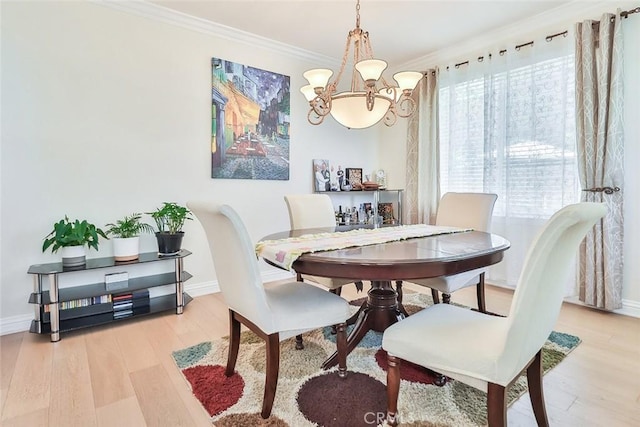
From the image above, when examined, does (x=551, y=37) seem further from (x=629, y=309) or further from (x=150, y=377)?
(x=150, y=377)

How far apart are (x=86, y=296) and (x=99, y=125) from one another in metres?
1.32

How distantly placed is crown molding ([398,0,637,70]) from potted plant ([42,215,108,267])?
381 centimetres

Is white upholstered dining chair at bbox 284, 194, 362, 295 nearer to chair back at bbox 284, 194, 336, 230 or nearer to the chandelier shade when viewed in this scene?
chair back at bbox 284, 194, 336, 230

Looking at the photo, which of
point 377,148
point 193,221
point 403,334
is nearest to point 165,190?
point 193,221

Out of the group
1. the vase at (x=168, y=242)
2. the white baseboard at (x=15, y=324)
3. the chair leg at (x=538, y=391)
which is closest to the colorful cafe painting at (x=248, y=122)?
the vase at (x=168, y=242)

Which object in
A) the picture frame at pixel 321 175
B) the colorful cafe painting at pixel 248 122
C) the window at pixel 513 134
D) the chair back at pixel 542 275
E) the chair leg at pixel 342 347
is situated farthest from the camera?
the picture frame at pixel 321 175

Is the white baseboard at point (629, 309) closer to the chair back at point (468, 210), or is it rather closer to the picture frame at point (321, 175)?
the chair back at point (468, 210)

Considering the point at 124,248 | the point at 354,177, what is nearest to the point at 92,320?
the point at 124,248

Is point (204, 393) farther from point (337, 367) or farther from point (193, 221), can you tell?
point (193, 221)

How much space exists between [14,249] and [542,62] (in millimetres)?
4501

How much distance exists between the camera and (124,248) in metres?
2.59

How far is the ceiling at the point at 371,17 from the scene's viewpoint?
110 inches

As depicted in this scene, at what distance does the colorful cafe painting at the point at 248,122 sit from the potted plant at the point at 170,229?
0.60 metres

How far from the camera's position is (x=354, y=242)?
5.91ft
